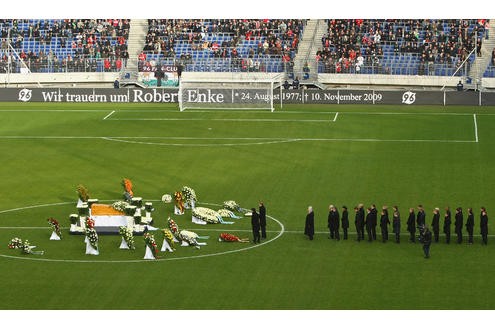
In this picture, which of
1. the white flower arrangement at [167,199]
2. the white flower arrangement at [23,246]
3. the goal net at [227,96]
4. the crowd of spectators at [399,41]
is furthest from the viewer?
the crowd of spectators at [399,41]

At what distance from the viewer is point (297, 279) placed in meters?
40.5

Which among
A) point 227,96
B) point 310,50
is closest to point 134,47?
point 310,50

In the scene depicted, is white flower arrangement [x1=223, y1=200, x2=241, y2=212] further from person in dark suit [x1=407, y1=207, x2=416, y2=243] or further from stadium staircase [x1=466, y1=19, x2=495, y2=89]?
stadium staircase [x1=466, y1=19, x2=495, y2=89]

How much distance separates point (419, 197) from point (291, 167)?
31.6 feet

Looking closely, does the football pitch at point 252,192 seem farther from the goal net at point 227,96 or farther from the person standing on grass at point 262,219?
the goal net at point 227,96

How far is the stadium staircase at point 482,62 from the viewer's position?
95.6 metres

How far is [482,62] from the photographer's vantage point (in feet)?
317

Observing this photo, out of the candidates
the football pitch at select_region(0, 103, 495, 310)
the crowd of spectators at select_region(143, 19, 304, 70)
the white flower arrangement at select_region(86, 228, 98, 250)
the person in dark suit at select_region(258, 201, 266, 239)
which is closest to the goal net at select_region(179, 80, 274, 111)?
the football pitch at select_region(0, 103, 495, 310)

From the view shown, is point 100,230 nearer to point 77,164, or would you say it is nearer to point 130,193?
point 130,193

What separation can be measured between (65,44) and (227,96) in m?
25.5

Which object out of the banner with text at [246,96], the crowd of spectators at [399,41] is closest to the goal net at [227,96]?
the banner with text at [246,96]

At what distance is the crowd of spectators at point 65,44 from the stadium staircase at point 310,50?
48.9ft

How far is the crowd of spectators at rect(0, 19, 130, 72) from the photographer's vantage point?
335ft

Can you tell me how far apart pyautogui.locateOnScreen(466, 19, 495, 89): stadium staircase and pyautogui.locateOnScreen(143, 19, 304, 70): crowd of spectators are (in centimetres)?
1514
